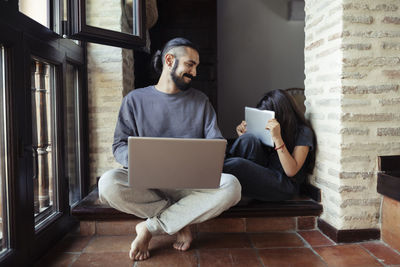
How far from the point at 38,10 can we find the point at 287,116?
1.56 meters

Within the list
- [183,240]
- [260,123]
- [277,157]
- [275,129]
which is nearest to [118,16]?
[260,123]

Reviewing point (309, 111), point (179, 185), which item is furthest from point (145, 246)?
point (309, 111)

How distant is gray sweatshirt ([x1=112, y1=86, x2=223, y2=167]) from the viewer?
6.33 ft

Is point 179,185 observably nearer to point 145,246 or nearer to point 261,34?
point 145,246

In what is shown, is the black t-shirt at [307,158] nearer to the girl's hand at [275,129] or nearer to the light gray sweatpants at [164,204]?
the girl's hand at [275,129]

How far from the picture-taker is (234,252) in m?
1.81

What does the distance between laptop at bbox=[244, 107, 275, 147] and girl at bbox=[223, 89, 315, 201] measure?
0.05 meters

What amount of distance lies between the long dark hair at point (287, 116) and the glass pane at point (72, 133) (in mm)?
1320

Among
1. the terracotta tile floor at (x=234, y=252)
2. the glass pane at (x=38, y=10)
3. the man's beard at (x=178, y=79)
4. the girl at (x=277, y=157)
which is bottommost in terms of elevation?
the terracotta tile floor at (x=234, y=252)

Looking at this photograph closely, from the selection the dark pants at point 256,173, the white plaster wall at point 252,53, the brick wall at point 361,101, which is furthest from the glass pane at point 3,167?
the white plaster wall at point 252,53

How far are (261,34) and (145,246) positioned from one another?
3774 mm

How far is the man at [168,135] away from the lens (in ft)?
5.71

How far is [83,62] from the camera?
2.40 metres

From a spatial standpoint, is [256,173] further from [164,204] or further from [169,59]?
[169,59]
